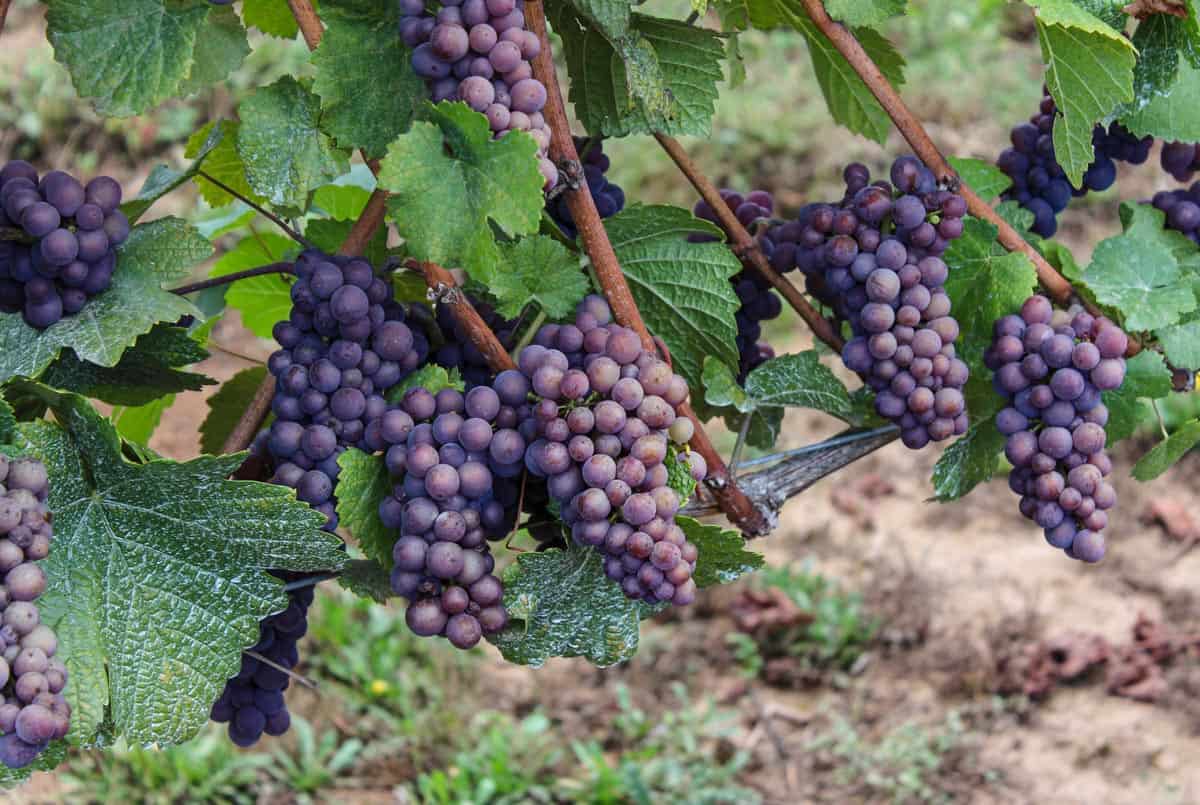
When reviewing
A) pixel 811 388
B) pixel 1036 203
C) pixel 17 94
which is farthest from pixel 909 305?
pixel 17 94

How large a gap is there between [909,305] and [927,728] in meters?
2.16

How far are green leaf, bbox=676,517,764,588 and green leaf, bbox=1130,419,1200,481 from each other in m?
0.35

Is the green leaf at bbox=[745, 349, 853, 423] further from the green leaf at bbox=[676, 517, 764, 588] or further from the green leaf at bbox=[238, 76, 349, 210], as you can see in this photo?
the green leaf at bbox=[238, 76, 349, 210]

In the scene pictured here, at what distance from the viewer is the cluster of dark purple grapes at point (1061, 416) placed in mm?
831

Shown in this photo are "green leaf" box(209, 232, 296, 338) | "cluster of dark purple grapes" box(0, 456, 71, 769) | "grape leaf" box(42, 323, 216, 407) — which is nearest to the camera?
"cluster of dark purple grapes" box(0, 456, 71, 769)

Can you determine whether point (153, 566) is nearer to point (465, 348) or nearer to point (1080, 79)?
point (465, 348)

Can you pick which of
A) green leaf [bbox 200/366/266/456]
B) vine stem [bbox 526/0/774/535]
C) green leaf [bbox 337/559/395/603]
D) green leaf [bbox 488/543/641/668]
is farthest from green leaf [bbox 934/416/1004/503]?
green leaf [bbox 200/366/266/456]

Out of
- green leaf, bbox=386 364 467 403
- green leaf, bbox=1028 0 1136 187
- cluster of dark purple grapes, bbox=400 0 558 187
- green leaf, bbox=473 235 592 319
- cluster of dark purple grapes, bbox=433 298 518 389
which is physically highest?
green leaf, bbox=1028 0 1136 187

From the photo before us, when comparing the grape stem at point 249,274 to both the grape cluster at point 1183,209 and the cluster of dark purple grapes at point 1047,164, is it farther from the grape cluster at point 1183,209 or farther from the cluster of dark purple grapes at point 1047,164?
the grape cluster at point 1183,209

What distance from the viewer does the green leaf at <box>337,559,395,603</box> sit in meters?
0.81

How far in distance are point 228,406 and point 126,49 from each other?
313 millimetres

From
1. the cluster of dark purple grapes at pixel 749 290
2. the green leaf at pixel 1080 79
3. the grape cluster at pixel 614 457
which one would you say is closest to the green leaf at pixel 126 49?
the grape cluster at pixel 614 457

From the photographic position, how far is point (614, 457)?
2.27 feet

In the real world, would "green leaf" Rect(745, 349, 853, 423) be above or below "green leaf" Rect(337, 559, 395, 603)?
above
